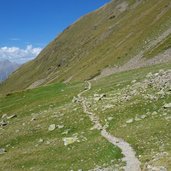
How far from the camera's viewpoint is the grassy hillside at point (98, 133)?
28.6 m

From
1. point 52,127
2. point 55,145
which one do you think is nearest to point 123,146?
point 55,145

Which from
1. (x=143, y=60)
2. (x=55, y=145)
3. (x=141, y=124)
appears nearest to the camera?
(x=141, y=124)

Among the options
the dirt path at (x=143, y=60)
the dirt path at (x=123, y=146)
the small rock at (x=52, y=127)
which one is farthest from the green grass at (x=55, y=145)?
the dirt path at (x=143, y=60)

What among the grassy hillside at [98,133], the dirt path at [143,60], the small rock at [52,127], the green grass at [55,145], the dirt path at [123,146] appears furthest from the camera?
the dirt path at [143,60]

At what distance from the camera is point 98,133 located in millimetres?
35344

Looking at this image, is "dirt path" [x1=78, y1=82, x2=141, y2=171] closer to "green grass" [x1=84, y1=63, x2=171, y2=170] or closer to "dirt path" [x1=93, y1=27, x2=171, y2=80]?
"green grass" [x1=84, y1=63, x2=171, y2=170]

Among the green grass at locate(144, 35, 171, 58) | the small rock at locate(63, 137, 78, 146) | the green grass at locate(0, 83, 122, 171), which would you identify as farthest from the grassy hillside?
the green grass at locate(144, 35, 171, 58)

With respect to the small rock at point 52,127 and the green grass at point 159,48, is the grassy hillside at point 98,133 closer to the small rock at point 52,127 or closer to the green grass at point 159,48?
the small rock at point 52,127

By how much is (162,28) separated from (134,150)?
8769 cm

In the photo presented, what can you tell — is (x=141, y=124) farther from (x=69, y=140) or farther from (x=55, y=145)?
(x=55, y=145)

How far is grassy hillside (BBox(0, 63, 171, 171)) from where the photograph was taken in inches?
1127

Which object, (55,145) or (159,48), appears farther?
(159,48)

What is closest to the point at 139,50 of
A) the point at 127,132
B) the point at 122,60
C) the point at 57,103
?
the point at 122,60

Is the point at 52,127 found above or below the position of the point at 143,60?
above
